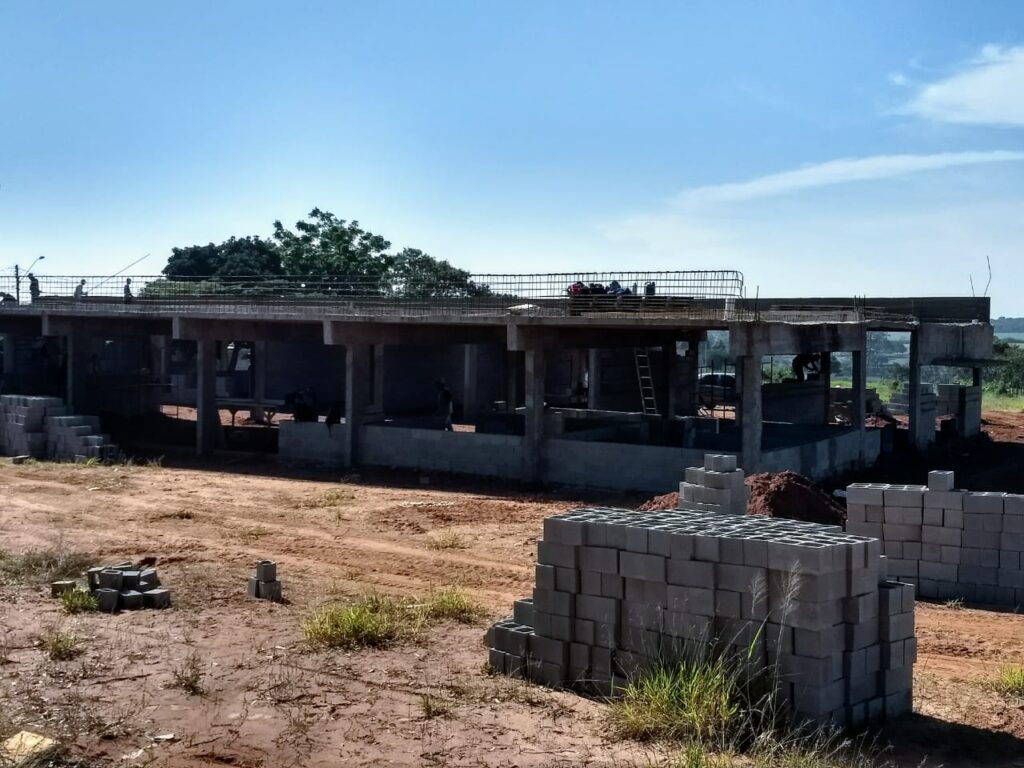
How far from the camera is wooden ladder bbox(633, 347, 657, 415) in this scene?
→ 31.8 meters

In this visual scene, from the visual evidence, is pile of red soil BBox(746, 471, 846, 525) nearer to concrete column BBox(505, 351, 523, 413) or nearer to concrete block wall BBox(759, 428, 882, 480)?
concrete block wall BBox(759, 428, 882, 480)

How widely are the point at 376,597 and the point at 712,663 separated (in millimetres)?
5287

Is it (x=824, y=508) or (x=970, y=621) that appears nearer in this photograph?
(x=970, y=621)

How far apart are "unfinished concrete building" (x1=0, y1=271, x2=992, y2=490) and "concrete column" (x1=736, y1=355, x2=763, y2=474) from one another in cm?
4

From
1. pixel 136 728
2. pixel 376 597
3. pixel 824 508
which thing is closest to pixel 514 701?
pixel 136 728

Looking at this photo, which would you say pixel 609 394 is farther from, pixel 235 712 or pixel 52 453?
pixel 235 712

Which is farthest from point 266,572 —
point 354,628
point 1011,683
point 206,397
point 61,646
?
point 206,397

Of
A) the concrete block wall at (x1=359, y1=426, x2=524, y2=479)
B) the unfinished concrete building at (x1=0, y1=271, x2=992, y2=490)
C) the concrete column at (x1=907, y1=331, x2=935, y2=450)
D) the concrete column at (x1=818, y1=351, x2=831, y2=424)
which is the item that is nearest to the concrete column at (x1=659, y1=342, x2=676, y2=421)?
the unfinished concrete building at (x1=0, y1=271, x2=992, y2=490)

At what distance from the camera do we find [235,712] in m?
9.06

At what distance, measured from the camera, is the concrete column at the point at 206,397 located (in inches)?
1228

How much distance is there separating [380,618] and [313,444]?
1783cm

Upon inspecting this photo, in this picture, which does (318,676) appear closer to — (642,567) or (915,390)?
(642,567)

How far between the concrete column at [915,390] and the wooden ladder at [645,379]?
697cm

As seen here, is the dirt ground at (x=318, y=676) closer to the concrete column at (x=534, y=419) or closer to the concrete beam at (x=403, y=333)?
the concrete column at (x=534, y=419)
